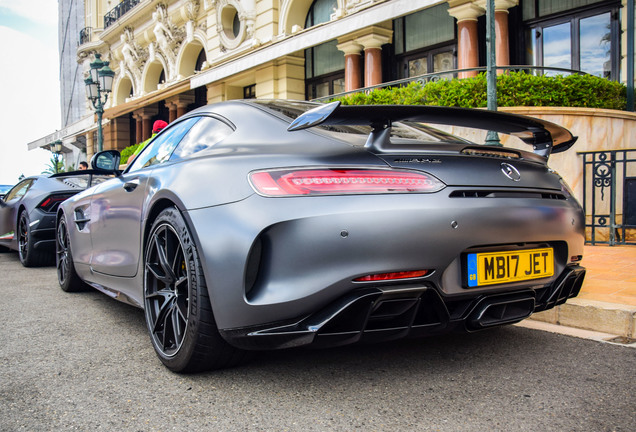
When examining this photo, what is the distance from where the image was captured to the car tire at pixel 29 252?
21.8 ft

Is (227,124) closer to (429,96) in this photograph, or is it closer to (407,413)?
(407,413)

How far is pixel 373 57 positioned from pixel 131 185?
11.7 meters

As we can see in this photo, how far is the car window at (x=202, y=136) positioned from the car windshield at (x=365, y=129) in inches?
9.3

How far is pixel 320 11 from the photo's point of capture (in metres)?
16.1

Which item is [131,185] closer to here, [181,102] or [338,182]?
[338,182]

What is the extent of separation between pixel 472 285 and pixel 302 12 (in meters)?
15.4

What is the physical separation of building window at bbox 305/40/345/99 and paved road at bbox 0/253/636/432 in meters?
14.0

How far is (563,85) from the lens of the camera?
8211 millimetres

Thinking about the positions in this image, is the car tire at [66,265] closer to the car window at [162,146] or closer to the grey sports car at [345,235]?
the car window at [162,146]

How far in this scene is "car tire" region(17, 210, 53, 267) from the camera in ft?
21.8

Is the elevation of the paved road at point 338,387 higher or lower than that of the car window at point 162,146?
lower

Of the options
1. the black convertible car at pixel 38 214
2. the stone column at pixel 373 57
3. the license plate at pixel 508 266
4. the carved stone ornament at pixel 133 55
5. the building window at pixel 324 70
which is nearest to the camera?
the license plate at pixel 508 266

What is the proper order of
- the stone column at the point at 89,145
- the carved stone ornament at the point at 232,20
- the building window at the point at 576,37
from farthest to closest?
the stone column at the point at 89,145 → the carved stone ornament at the point at 232,20 → the building window at the point at 576,37

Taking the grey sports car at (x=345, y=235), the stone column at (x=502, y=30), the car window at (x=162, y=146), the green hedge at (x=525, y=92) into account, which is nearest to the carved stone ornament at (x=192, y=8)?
the stone column at (x=502, y=30)
